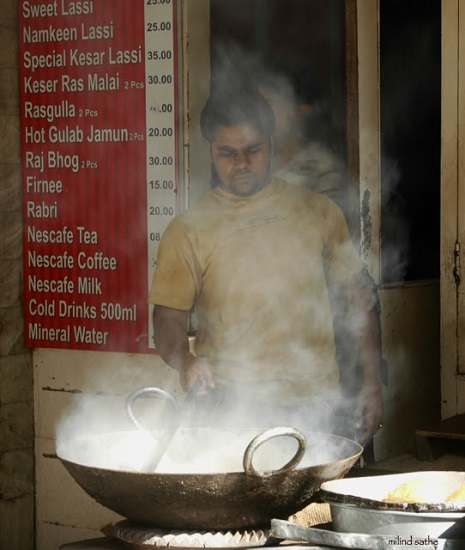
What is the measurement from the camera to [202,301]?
3.93m

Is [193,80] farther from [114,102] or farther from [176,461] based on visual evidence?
[176,461]

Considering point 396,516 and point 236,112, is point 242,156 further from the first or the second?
point 396,516

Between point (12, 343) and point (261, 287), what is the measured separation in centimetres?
145

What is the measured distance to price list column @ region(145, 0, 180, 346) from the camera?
4316mm

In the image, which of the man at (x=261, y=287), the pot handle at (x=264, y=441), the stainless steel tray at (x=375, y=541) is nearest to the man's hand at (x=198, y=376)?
the man at (x=261, y=287)

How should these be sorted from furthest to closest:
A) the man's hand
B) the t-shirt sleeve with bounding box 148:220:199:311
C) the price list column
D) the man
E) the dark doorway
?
the dark doorway
the price list column
the t-shirt sleeve with bounding box 148:220:199:311
the man
the man's hand

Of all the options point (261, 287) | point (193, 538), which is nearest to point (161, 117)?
Result: point (261, 287)

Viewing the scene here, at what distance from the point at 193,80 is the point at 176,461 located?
2105 mm

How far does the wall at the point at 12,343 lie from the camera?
15.7 feet

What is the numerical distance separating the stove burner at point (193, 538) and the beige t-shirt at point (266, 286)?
158 centimetres

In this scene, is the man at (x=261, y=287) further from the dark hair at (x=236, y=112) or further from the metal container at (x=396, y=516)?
the metal container at (x=396, y=516)

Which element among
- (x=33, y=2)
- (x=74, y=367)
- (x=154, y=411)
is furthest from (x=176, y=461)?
(x=33, y=2)

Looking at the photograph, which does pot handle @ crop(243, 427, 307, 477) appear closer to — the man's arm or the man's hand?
the man's hand

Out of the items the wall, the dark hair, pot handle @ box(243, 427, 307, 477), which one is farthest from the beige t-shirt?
pot handle @ box(243, 427, 307, 477)
